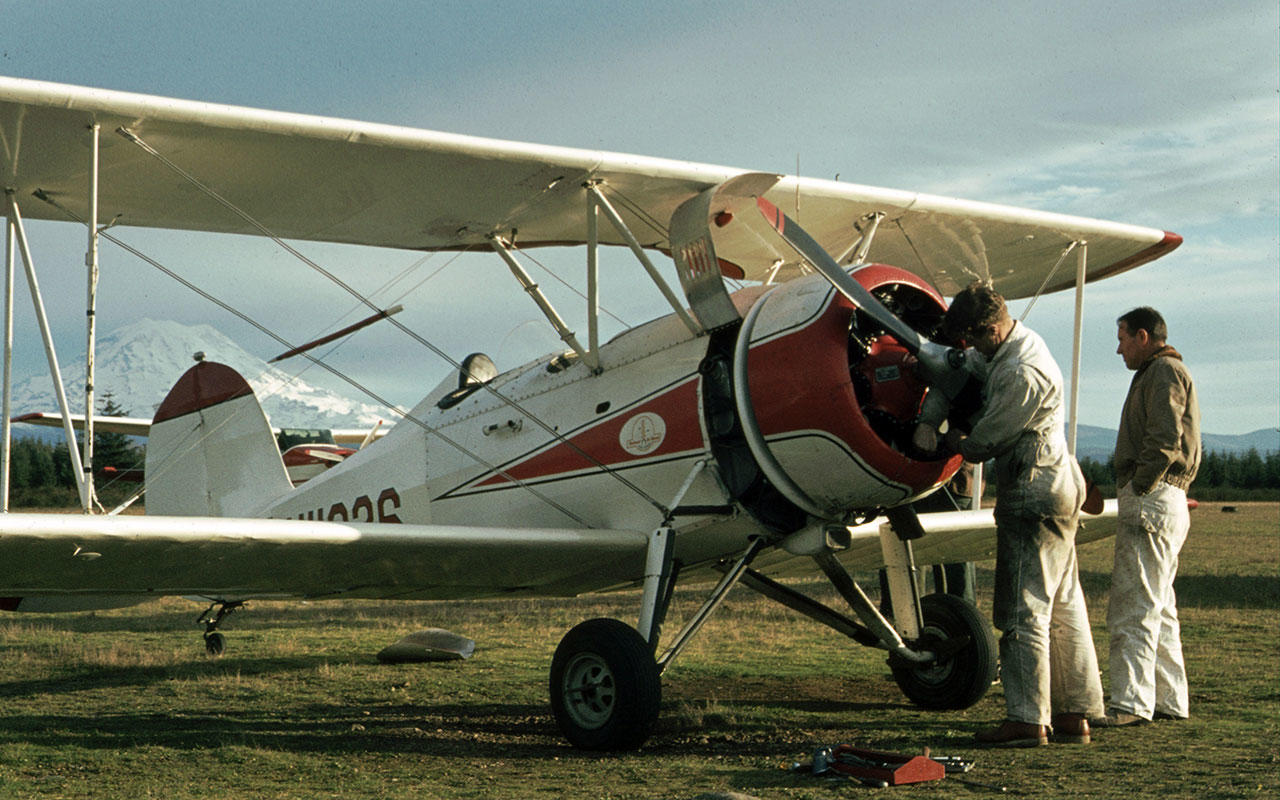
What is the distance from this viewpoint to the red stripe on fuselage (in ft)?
19.3

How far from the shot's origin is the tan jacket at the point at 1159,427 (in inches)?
226

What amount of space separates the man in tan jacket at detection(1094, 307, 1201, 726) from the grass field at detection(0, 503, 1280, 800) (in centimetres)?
29

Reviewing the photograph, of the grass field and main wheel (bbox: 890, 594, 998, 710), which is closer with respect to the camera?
the grass field

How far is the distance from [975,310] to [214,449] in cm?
629

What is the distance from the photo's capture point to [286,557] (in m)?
5.54

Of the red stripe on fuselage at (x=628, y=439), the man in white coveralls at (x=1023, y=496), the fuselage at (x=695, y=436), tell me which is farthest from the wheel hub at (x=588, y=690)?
the man in white coveralls at (x=1023, y=496)

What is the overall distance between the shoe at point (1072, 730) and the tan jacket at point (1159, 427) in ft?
4.36

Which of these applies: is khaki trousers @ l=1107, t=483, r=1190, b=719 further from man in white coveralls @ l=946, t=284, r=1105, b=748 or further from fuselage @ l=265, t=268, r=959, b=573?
fuselage @ l=265, t=268, r=959, b=573

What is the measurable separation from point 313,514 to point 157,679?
5.14 ft

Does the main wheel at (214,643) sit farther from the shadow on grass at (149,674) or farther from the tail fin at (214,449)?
the tail fin at (214,449)

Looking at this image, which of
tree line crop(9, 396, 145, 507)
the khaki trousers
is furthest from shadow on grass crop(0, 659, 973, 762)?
tree line crop(9, 396, 145, 507)

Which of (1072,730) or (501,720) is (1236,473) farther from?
(501,720)

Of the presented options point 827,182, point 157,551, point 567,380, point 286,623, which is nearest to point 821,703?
point 567,380

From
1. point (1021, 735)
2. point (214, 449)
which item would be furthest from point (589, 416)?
point (214, 449)
